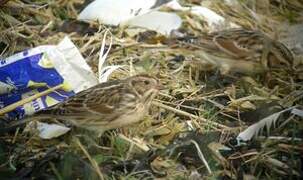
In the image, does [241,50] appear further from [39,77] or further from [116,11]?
[39,77]

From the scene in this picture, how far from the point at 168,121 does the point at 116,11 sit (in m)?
1.47

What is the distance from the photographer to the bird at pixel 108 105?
4430 millimetres

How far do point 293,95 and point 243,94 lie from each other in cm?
35

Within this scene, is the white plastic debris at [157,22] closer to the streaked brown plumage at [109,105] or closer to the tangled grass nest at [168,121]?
the tangled grass nest at [168,121]

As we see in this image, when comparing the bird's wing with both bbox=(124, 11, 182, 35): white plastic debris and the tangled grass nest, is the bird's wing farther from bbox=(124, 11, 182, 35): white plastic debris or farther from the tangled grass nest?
bbox=(124, 11, 182, 35): white plastic debris

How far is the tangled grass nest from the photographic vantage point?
420 cm

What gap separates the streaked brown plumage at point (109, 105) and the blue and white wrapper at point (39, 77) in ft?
1.05

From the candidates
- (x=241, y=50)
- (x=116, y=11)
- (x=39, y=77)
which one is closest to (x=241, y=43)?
(x=241, y=50)

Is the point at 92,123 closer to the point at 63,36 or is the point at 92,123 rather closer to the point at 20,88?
the point at 20,88

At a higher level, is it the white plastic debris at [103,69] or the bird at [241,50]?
the bird at [241,50]

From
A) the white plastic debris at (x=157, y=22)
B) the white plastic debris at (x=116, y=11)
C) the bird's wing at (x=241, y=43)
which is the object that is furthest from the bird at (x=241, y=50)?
the white plastic debris at (x=116, y=11)

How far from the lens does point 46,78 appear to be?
4836 millimetres

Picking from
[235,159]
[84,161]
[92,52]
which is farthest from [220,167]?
[92,52]

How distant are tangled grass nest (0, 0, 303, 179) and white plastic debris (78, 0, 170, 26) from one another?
0.07m
